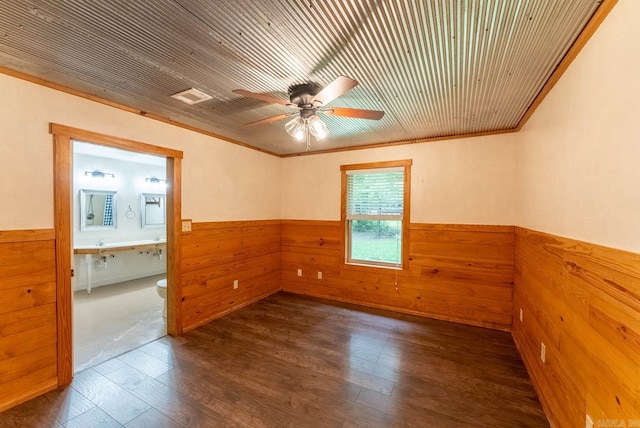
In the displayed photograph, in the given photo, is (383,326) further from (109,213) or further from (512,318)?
(109,213)

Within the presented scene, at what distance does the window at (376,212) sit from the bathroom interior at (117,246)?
2.77 metres

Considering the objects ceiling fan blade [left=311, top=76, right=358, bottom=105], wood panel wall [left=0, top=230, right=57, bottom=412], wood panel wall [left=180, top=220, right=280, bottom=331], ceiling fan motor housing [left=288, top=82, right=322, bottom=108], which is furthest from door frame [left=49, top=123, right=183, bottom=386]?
ceiling fan blade [left=311, top=76, right=358, bottom=105]

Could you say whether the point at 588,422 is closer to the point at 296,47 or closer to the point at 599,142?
the point at 599,142

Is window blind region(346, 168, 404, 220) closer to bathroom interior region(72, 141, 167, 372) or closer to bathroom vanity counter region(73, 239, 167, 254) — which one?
bathroom interior region(72, 141, 167, 372)

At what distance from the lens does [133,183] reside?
17.3 ft

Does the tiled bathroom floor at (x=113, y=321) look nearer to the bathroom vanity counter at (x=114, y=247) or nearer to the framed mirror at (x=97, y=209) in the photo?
the bathroom vanity counter at (x=114, y=247)

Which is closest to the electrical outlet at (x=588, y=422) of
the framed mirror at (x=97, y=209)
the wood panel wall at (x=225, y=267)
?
the wood panel wall at (x=225, y=267)

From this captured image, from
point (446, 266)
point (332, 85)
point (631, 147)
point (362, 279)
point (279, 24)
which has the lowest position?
point (362, 279)

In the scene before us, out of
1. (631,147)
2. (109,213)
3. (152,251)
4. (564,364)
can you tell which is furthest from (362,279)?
(109,213)

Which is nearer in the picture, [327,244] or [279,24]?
[279,24]

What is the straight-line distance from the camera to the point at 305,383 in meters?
2.11

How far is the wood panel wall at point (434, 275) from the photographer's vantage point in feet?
10.2

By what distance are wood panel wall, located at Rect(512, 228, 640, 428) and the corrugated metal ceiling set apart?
1202 mm

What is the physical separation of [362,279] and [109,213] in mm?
4920
